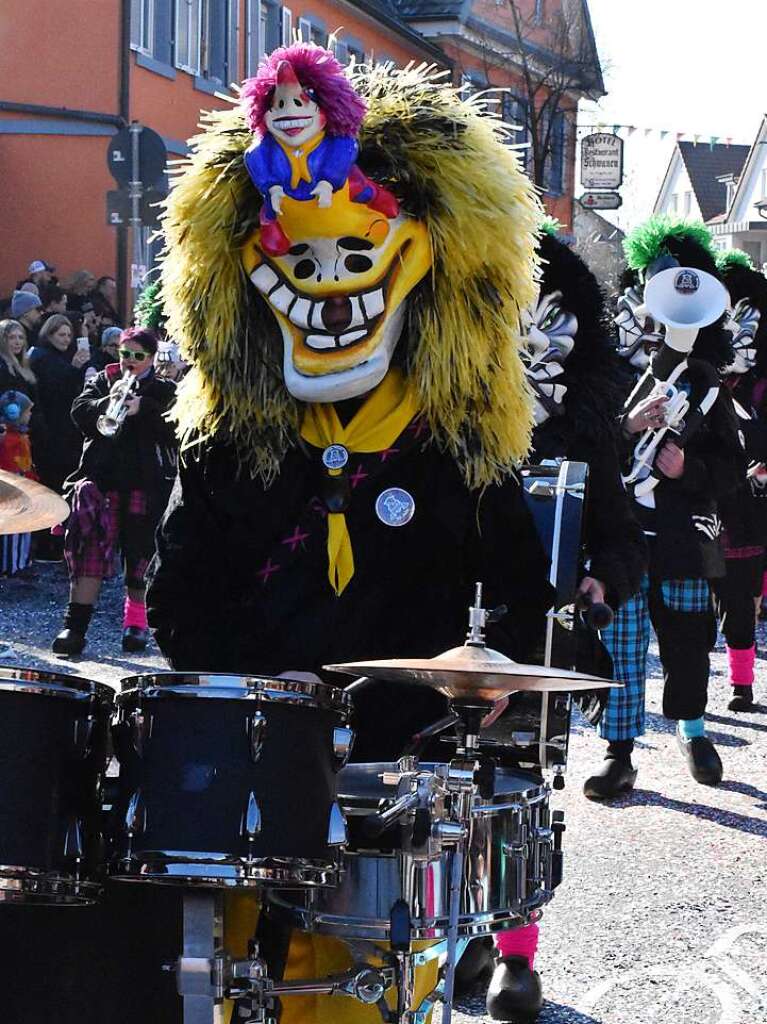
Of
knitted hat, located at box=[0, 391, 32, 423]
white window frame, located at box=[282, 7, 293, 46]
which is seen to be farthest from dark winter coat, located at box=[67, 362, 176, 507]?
white window frame, located at box=[282, 7, 293, 46]

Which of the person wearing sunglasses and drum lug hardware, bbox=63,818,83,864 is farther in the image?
the person wearing sunglasses

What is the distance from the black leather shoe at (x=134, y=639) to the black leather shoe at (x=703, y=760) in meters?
3.76

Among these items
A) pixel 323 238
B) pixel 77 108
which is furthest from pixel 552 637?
pixel 77 108

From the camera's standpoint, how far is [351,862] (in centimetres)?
346

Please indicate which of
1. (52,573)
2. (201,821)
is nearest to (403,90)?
(201,821)

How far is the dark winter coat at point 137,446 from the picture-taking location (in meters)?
10.2

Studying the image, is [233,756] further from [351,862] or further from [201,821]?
[351,862]

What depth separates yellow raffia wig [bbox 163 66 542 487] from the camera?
156 inches

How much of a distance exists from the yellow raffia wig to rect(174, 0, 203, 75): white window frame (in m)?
20.3

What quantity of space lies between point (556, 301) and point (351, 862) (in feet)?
10.5

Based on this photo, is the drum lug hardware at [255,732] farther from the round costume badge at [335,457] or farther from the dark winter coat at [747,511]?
the dark winter coat at [747,511]

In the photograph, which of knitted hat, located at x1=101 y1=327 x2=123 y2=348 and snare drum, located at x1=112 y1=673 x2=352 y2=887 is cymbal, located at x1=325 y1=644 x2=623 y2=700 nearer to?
A: snare drum, located at x1=112 y1=673 x2=352 y2=887

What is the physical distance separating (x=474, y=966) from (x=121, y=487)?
5739 millimetres

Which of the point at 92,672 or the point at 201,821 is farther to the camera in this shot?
the point at 92,672
